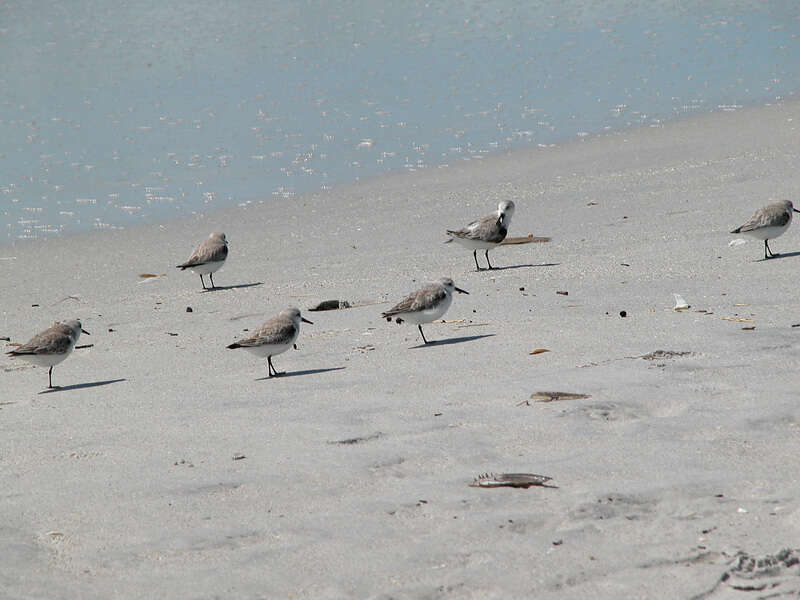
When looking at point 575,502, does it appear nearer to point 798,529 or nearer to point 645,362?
point 798,529

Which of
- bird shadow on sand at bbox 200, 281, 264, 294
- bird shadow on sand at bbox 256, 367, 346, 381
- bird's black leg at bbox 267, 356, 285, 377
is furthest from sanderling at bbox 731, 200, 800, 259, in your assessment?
bird shadow on sand at bbox 200, 281, 264, 294

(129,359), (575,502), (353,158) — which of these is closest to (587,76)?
(353,158)

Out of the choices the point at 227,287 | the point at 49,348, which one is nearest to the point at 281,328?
the point at 49,348

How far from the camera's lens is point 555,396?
7.16m

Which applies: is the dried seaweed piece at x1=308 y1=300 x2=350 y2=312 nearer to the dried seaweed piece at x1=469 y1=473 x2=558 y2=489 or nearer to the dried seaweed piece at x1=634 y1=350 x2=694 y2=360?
the dried seaweed piece at x1=634 y1=350 x2=694 y2=360

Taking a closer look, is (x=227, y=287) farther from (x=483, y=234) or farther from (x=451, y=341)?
(x=451, y=341)

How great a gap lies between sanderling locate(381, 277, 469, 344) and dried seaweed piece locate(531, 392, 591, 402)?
2.58 m

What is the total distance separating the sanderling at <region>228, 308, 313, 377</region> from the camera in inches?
362

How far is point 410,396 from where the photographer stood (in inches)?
302

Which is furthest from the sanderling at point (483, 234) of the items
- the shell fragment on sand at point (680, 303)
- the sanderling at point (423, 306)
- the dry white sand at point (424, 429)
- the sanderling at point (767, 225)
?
the shell fragment on sand at point (680, 303)

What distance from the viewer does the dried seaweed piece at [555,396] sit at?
709 cm

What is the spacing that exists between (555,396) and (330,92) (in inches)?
888

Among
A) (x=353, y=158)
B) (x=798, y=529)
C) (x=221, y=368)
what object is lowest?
(x=798, y=529)

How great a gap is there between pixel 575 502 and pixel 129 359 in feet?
19.7
